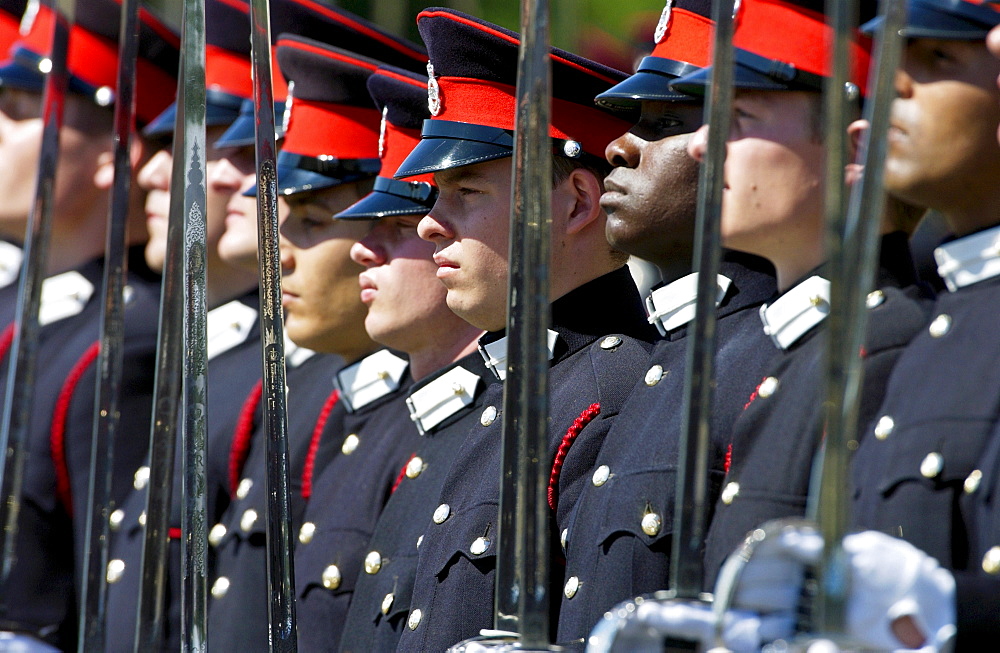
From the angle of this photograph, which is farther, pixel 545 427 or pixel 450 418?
pixel 450 418

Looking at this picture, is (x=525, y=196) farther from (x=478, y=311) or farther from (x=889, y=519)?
(x=478, y=311)

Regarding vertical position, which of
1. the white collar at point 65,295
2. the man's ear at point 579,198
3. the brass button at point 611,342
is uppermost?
the man's ear at point 579,198

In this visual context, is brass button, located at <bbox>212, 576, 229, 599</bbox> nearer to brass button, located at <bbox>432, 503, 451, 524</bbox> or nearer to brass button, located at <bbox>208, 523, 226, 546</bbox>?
brass button, located at <bbox>208, 523, 226, 546</bbox>

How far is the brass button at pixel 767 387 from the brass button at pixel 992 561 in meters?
0.46

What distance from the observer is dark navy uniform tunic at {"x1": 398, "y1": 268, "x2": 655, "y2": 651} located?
2609 millimetres

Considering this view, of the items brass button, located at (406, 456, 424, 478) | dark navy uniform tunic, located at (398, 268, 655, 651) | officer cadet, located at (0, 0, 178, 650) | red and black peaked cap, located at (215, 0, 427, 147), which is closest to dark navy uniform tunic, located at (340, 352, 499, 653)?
brass button, located at (406, 456, 424, 478)

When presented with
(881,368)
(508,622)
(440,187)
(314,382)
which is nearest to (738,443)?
(881,368)

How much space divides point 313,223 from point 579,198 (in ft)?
3.49

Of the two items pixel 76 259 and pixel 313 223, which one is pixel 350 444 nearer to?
pixel 313 223

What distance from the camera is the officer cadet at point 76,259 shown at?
4.37 meters

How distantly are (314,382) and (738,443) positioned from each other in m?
2.33

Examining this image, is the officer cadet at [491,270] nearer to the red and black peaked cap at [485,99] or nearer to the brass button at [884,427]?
the red and black peaked cap at [485,99]

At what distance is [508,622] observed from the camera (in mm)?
1594

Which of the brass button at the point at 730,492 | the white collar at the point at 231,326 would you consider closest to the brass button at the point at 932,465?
the brass button at the point at 730,492
